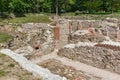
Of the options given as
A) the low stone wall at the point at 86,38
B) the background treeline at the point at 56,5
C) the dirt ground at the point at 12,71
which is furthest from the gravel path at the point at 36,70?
the background treeline at the point at 56,5

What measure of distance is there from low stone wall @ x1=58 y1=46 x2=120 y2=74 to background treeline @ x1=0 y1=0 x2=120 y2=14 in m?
24.1

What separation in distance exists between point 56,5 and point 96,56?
3208cm

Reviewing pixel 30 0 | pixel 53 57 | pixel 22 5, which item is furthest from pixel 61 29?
pixel 30 0

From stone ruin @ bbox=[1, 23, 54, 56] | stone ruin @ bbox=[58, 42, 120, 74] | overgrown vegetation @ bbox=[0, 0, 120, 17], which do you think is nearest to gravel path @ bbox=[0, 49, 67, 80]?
stone ruin @ bbox=[1, 23, 54, 56]

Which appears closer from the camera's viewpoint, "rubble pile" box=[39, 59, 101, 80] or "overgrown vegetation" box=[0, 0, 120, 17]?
"rubble pile" box=[39, 59, 101, 80]

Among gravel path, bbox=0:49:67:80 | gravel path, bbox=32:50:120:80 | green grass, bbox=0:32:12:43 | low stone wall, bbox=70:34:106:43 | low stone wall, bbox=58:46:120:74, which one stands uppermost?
gravel path, bbox=0:49:67:80

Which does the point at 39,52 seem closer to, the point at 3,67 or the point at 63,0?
the point at 3,67

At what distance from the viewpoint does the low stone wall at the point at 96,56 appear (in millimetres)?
12711

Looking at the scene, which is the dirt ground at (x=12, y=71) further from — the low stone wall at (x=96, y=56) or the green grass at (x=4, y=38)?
the low stone wall at (x=96, y=56)

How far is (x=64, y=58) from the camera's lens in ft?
50.2

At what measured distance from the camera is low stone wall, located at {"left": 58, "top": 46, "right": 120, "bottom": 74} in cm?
1271

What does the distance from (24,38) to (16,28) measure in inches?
108

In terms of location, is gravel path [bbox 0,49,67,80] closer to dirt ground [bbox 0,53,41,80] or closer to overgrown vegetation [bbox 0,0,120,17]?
dirt ground [bbox 0,53,41,80]

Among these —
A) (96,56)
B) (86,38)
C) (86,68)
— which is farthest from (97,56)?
(86,38)
